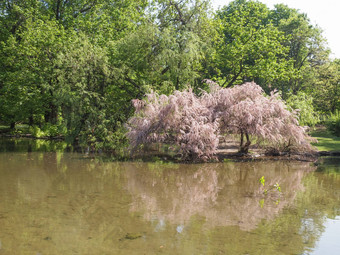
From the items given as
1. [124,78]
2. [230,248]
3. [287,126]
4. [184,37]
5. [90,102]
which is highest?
[184,37]

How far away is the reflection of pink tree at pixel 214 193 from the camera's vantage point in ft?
25.1

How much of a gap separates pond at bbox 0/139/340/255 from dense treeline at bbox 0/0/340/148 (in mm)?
6614

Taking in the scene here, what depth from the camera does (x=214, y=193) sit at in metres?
9.89

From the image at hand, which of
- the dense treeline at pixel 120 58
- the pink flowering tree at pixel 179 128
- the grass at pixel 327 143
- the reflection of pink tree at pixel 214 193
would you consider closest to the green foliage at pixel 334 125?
the grass at pixel 327 143

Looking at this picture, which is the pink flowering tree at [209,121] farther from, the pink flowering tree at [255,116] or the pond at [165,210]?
the pond at [165,210]

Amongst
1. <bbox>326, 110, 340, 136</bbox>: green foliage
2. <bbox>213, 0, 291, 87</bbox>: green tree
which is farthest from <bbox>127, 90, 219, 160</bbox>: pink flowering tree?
<bbox>326, 110, 340, 136</bbox>: green foliage

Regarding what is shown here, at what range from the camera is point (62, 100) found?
63.8 feet

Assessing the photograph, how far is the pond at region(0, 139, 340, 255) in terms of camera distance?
19.3 feet

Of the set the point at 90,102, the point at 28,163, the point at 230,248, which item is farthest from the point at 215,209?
the point at 90,102

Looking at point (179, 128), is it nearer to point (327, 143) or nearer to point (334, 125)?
point (327, 143)

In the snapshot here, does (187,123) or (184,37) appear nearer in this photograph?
(187,123)

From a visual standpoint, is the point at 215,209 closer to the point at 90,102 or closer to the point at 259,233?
the point at 259,233

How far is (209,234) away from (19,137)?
25.4 meters

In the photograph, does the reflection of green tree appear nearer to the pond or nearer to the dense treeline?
the pond
